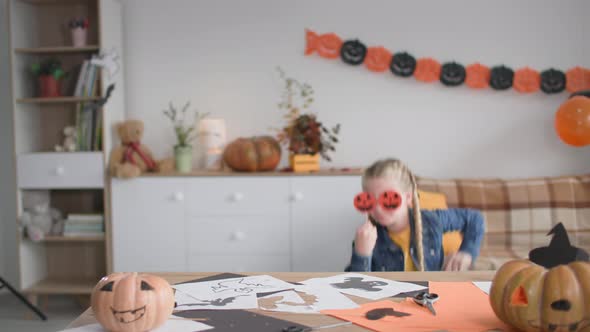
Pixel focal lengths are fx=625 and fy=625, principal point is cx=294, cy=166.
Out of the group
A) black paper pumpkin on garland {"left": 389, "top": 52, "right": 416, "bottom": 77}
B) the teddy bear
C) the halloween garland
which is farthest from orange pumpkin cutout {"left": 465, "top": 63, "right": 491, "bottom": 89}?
the teddy bear

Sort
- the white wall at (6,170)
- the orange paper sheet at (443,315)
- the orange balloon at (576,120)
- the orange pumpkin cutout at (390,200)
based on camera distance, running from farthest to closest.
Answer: the white wall at (6,170) < the orange balloon at (576,120) < the orange pumpkin cutout at (390,200) < the orange paper sheet at (443,315)

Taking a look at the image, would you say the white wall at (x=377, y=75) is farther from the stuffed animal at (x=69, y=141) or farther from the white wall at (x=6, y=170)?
the white wall at (x=6, y=170)

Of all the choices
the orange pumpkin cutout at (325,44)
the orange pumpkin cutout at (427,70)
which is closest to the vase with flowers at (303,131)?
the orange pumpkin cutout at (325,44)

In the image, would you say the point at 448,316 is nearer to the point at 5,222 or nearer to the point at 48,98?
the point at 48,98

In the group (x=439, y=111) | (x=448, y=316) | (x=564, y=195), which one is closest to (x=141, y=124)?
(x=439, y=111)

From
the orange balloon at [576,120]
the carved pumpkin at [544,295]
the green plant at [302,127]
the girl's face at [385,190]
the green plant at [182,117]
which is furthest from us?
the green plant at [182,117]

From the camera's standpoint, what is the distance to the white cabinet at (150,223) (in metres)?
3.52

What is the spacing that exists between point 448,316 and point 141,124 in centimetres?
268

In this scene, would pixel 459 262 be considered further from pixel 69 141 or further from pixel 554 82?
pixel 69 141

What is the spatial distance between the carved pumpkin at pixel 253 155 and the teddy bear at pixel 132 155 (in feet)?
1.33

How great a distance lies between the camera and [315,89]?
381 cm

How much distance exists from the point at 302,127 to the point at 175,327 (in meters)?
2.36

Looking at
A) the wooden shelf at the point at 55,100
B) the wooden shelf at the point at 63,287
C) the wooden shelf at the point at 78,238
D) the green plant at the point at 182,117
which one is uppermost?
the wooden shelf at the point at 55,100

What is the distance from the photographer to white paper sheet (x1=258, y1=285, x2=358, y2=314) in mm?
1332
